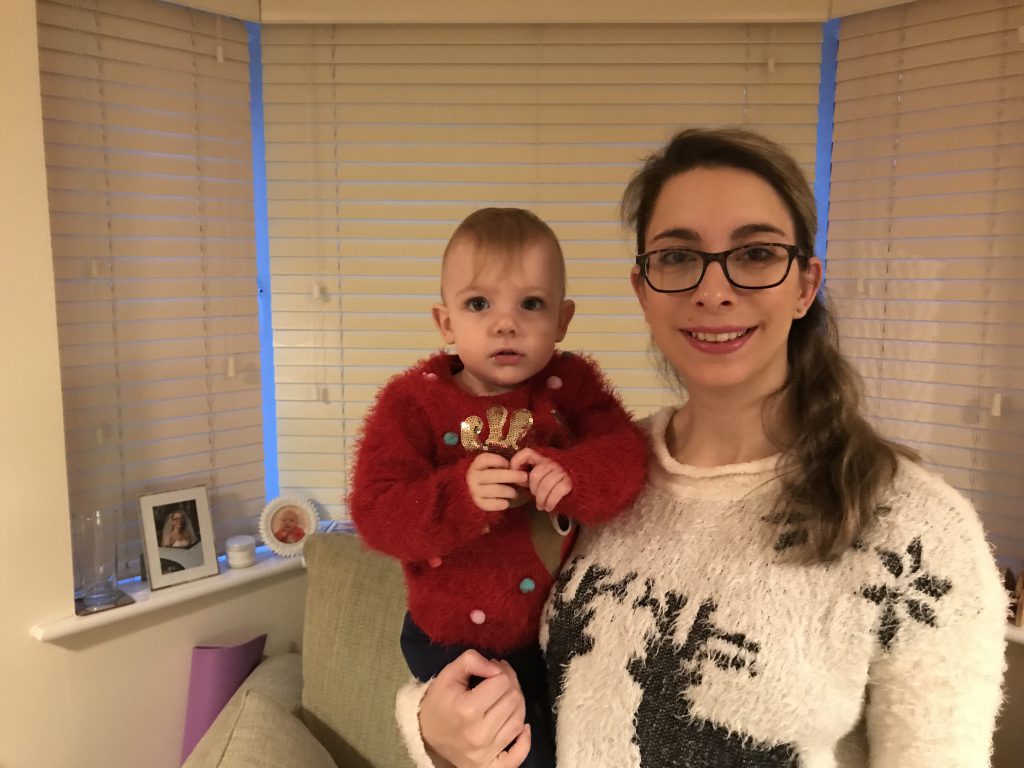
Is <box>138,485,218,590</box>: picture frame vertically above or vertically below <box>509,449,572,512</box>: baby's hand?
below

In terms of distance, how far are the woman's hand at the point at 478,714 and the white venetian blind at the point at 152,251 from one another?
1375 mm

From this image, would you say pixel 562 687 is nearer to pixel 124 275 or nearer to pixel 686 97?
pixel 124 275

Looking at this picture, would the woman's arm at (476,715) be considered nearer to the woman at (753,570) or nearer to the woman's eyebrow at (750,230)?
the woman at (753,570)

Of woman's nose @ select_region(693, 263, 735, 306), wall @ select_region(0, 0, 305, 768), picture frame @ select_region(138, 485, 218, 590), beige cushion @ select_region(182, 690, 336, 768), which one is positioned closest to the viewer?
woman's nose @ select_region(693, 263, 735, 306)

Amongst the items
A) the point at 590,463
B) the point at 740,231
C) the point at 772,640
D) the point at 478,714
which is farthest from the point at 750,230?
the point at 478,714

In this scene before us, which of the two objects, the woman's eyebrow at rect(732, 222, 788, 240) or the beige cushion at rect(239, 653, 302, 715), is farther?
the beige cushion at rect(239, 653, 302, 715)

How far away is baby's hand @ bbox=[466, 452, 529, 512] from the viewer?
0.91 m

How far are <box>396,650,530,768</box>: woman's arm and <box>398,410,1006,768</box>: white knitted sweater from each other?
7 cm

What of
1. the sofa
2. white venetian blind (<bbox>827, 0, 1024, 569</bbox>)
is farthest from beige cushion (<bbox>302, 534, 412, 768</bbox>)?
white venetian blind (<bbox>827, 0, 1024, 569</bbox>)

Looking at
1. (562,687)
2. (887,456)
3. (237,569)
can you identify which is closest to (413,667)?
(562,687)

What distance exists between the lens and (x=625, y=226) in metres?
1.15

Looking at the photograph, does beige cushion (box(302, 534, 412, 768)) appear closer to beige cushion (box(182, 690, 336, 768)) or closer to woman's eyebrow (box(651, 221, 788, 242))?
beige cushion (box(182, 690, 336, 768))

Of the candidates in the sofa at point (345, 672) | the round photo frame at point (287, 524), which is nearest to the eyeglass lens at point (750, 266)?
the sofa at point (345, 672)

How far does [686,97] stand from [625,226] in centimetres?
117
